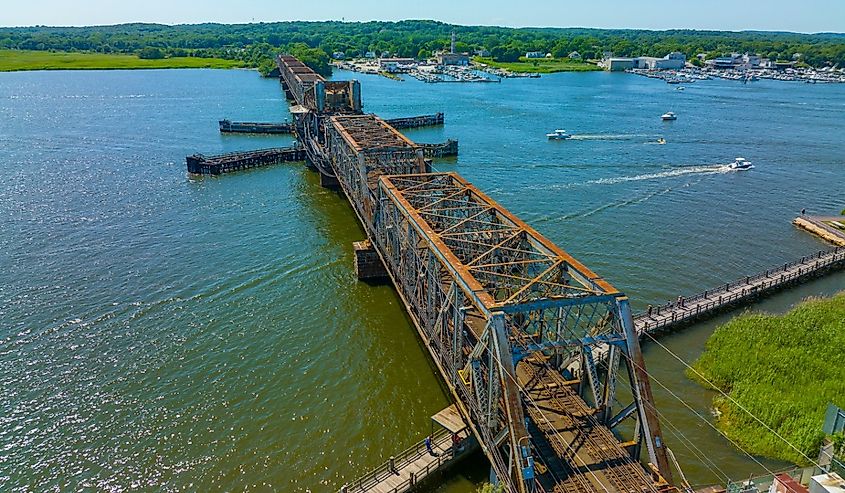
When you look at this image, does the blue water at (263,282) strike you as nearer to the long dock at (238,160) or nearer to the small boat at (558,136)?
the long dock at (238,160)

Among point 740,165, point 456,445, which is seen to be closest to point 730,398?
point 456,445

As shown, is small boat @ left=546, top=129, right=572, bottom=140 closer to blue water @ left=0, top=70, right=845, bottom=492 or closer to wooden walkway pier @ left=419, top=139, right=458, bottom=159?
blue water @ left=0, top=70, right=845, bottom=492

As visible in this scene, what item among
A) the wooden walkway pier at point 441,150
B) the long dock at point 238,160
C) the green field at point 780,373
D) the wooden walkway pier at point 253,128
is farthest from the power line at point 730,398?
the wooden walkway pier at point 253,128

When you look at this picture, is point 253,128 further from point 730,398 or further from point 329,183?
point 730,398

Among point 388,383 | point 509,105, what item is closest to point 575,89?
point 509,105

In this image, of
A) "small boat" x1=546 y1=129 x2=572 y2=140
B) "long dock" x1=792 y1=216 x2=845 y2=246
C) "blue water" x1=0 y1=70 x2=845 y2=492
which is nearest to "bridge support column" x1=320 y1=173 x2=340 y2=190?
"blue water" x1=0 y1=70 x2=845 y2=492
